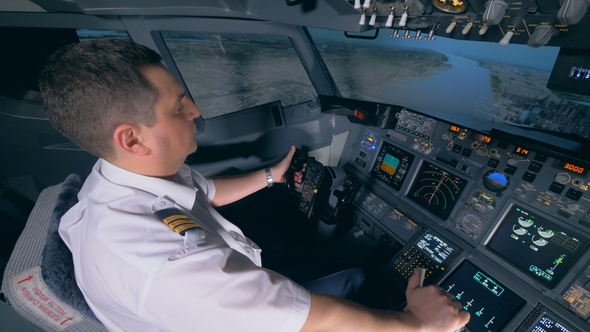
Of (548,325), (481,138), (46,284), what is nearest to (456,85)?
(481,138)

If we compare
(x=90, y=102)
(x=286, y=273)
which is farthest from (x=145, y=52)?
(x=286, y=273)

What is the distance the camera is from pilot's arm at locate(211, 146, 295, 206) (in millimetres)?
1625

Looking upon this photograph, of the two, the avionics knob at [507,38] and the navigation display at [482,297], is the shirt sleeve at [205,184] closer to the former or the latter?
the navigation display at [482,297]

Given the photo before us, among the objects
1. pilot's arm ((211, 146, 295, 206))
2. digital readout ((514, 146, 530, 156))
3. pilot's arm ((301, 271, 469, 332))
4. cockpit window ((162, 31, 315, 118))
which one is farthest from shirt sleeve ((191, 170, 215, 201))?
→ digital readout ((514, 146, 530, 156))

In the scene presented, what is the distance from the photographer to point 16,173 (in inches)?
74.7

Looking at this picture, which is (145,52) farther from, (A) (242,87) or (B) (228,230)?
(A) (242,87)

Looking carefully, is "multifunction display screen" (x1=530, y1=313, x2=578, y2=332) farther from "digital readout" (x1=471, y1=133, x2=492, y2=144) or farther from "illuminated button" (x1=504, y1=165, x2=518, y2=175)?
"digital readout" (x1=471, y1=133, x2=492, y2=144)

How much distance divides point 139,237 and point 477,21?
1.42m

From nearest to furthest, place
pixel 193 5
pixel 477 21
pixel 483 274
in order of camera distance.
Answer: pixel 477 21 → pixel 483 274 → pixel 193 5

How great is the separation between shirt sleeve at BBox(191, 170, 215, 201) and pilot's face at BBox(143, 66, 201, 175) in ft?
1.65

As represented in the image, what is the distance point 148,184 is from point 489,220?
1.62 metres

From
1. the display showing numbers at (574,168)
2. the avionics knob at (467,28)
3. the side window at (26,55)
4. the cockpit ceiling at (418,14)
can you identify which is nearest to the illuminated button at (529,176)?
the display showing numbers at (574,168)

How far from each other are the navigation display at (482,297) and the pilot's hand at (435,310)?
46 cm

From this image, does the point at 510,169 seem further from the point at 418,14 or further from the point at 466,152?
the point at 418,14
